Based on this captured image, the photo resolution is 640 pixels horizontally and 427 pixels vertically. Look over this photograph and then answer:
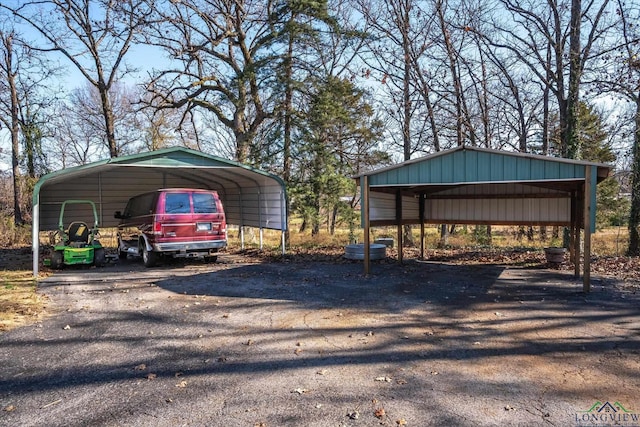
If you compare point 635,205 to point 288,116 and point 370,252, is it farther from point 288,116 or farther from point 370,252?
point 288,116

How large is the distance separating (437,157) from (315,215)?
24.6 feet

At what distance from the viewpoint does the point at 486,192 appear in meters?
11.8

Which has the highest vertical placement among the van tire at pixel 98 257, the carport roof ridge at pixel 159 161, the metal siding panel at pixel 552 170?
the carport roof ridge at pixel 159 161

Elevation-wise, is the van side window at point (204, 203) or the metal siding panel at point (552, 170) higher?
the metal siding panel at point (552, 170)

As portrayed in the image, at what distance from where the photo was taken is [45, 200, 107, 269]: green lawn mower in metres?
10.1

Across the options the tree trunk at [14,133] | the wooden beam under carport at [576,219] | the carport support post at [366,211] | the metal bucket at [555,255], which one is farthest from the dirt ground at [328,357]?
the tree trunk at [14,133]

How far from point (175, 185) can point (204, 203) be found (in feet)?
21.0

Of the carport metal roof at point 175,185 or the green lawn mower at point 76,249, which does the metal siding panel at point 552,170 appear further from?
the green lawn mower at point 76,249

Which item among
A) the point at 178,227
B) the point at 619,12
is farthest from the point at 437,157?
the point at 619,12

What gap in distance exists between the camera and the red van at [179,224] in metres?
9.88

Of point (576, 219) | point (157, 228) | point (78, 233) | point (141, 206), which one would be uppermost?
point (141, 206)

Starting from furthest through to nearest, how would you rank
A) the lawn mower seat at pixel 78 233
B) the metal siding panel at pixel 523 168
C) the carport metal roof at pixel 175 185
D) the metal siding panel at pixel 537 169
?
the carport metal roof at pixel 175 185 → the lawn mower seat at pixel 78 233 → the metal siding panel at pixel 523 168 → the metal siding panel at pixel 537 169

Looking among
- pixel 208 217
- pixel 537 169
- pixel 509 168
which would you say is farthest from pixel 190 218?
pixel 537 169

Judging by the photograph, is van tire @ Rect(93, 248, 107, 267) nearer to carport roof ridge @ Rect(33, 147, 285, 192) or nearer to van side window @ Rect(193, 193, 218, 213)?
carport roof ridge @ Rect(33, 147, 285, 192)
